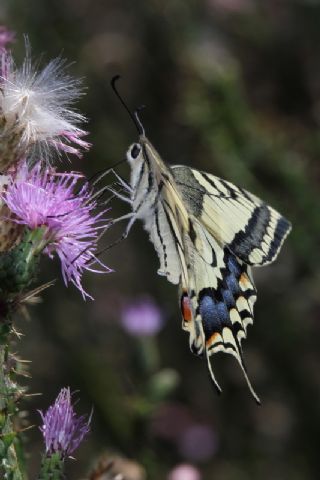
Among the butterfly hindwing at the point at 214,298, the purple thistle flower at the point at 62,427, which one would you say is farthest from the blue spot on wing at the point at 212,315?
the purple thistle flower at the point at 62,427

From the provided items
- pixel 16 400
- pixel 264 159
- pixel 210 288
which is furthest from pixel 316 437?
pixel 16 400

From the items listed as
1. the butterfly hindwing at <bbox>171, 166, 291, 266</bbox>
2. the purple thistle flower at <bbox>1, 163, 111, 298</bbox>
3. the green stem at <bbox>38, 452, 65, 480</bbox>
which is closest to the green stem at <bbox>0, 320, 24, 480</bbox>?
the green stem at <bbox>38, 452, 65, 480</bbox>

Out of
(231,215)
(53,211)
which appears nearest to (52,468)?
(53,211)

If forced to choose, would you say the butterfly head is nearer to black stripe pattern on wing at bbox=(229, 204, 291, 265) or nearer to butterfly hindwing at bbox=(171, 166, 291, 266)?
butterfly hindwing at bbox=(171, 166, 291, 266)

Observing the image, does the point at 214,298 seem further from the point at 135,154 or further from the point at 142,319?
the point at 142,319

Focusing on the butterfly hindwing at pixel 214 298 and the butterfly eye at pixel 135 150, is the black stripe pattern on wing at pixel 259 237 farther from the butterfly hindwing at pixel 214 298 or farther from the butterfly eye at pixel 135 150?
the butterfly eye at pixel 135 150

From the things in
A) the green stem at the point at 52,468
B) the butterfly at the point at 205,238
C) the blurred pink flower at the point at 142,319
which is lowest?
the blurred pink flower at the point at 142,319

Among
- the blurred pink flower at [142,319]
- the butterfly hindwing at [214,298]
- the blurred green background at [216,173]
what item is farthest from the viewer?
the blurred green background at [216,173]
